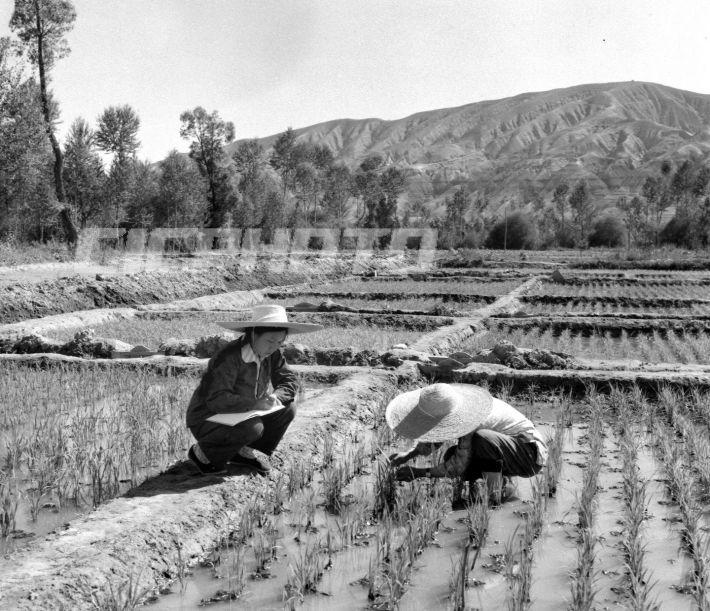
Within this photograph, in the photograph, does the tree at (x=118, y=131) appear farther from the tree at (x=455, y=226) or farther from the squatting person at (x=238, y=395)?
the squatting person at (x=238, y=395)

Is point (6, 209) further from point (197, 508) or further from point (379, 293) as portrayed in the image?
point (197, 508)

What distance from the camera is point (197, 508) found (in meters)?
3.30

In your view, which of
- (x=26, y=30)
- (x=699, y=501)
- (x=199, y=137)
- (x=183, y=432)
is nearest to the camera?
(x=699, y=501)

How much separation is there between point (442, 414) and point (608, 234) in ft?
189

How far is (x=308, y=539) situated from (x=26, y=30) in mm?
23374

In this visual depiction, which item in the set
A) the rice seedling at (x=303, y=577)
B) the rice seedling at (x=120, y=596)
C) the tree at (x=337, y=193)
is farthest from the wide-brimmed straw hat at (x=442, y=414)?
the tree at (x=337, y=193)

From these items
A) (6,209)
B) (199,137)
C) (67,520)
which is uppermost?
(199,137)

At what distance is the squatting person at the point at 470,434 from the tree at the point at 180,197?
33.2m

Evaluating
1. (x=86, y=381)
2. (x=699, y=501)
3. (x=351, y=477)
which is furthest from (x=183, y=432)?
(x=699, y=501)

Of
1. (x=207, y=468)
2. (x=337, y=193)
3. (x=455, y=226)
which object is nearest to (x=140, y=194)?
(x=337, y=193)

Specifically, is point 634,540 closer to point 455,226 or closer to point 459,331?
point 459,331

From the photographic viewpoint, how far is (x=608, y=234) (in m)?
57.0

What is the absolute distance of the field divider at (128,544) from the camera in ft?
8.05

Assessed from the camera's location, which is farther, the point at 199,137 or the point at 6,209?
the point at 199,137
